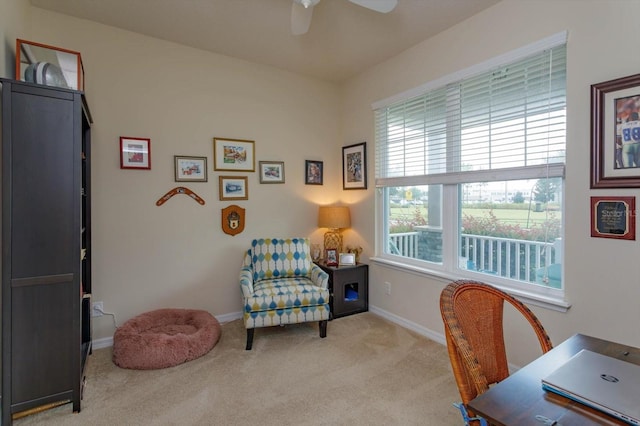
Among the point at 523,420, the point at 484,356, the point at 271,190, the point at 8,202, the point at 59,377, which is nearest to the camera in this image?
the point at 523,420

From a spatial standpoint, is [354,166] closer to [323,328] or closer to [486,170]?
[486,170]

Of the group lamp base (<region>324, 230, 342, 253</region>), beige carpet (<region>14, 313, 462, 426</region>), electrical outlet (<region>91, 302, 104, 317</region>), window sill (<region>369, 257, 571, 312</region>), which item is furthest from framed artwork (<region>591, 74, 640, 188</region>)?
electrical outlet (<region>91, 302, 104, 317</region>)

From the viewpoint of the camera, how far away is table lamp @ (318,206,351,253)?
12.3 feet

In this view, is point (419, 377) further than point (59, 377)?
Yes

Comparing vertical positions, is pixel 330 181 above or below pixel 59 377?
above

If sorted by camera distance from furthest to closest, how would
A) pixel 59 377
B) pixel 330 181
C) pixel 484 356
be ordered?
pixel 330 181
pixel 59 377
pixel 484 356

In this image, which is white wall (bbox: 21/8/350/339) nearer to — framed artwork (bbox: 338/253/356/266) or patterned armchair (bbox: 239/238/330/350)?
patterned armchair (bbox: 239/238/330/350)

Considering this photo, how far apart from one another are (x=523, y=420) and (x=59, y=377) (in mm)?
2351

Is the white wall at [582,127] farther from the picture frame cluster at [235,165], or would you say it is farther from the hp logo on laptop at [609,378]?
the picture frame cluster at [235,165]

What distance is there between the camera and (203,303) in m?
3.32

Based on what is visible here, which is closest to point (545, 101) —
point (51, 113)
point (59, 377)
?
point (51, 113)

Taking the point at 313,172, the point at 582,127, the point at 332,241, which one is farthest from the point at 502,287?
the point at 313,172

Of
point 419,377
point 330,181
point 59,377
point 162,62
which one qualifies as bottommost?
point 419,377

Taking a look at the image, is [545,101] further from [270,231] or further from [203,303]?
[203,303]
